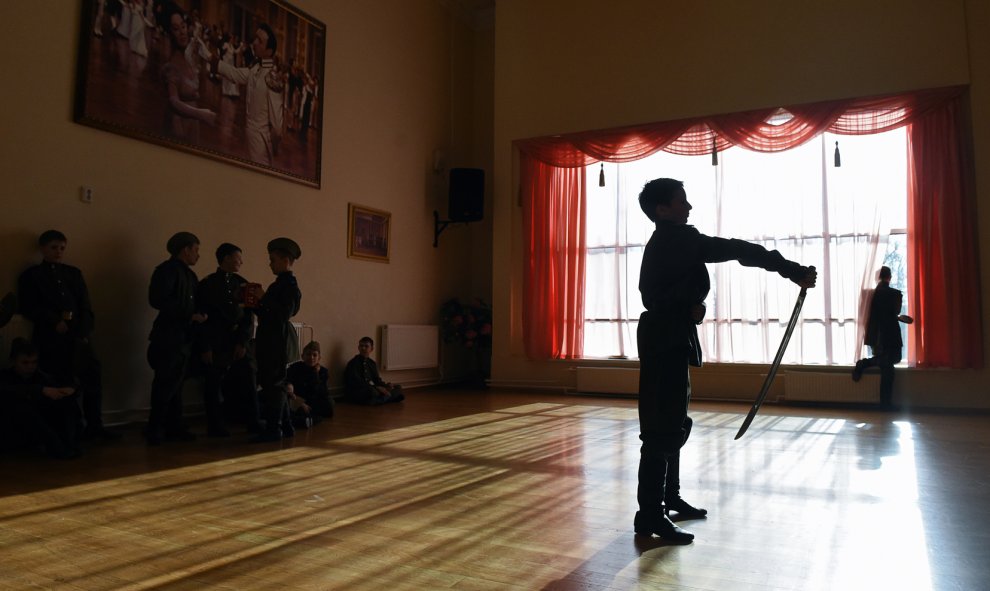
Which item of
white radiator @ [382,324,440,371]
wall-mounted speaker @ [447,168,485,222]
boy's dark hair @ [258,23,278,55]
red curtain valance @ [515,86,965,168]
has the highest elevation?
boy's dark hair @ [258,23,278,55]

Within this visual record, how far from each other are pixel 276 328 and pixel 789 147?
5465 millimetres

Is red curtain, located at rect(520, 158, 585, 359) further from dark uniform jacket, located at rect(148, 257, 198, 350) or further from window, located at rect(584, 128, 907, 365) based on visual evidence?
dark uniform jacket, located at rect(148, 257, 198, 350)

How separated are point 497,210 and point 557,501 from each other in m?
6.06

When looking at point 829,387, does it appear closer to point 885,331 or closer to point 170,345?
point 885,331

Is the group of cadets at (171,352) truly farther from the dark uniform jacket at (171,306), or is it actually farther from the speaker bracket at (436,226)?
the speaker bracket at (436,226)

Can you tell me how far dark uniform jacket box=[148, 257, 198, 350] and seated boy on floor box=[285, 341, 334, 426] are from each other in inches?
43.2

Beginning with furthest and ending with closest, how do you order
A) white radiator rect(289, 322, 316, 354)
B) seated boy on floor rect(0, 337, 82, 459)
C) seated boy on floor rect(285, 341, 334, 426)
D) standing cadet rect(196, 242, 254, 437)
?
white radiator rect(289, 322, 316, 354), seated boy on floor rect(285, 341, 334, 426), standing cadet rect(196, 242, 254, 437), seated boy on floor rect(0, 337, 82, 459)

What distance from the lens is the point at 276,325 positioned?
4.15m

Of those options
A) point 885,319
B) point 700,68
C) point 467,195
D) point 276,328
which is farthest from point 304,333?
point 885,319

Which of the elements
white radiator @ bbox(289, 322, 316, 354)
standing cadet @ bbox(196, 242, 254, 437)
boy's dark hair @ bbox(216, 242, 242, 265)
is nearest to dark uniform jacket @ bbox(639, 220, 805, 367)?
standing cadet @ bbox(196, 242, 254, 437)

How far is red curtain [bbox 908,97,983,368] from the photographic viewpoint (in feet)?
20.1

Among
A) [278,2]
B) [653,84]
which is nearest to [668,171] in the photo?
[653,84]

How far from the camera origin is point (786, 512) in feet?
8.61

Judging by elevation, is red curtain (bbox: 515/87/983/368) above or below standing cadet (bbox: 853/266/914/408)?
above
